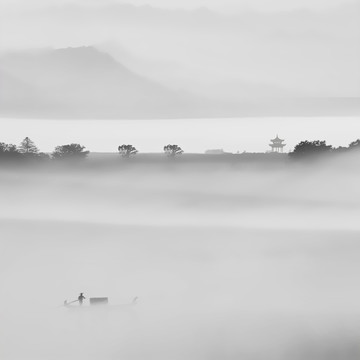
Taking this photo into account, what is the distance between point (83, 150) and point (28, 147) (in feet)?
22.3

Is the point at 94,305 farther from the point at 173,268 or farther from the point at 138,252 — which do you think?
the point at 138,252

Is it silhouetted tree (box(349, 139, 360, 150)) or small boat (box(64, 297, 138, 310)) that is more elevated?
silhouetted tree (box(349, 139, 360, 150))

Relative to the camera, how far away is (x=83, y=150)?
89.7 m

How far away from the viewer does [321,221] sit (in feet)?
342

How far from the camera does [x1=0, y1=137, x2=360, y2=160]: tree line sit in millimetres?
84938

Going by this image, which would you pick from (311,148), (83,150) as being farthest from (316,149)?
(83,150)

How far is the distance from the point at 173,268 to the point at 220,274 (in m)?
7.48

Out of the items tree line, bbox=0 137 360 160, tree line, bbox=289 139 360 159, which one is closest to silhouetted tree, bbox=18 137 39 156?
tree line, bbox=0 137 360 160

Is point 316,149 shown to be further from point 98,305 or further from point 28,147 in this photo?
point 98,305

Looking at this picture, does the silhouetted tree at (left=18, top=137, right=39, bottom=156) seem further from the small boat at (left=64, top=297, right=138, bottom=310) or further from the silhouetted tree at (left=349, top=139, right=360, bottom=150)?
the silhouetted tree at (left=349, top=139, right=360, bottom=150)

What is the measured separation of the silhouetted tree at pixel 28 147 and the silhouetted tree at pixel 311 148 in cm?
2332

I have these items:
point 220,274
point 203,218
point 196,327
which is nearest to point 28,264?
point 220,274

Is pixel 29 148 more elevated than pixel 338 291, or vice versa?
pixel 29 148

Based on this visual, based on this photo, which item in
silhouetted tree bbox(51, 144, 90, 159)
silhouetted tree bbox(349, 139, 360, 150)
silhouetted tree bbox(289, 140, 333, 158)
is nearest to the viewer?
silhouetted tree bbox(349, 139, 360, 150)
